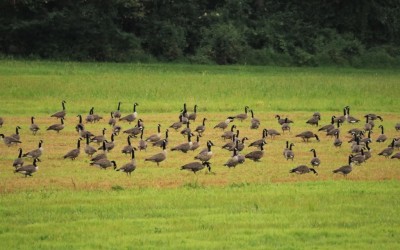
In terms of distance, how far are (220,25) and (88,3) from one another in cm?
896

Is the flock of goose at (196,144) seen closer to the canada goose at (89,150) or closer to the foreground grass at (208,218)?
the canada goose at (89,150)

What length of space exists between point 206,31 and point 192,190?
146 feet

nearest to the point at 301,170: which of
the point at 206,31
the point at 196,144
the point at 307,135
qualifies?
the point at 196,144

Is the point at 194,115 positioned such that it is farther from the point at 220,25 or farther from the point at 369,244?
the point at 220,25

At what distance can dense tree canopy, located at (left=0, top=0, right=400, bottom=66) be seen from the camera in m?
63.4

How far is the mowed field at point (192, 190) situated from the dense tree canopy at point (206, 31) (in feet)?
65.8

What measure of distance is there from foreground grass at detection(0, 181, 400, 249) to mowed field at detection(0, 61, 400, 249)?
0.8 inches

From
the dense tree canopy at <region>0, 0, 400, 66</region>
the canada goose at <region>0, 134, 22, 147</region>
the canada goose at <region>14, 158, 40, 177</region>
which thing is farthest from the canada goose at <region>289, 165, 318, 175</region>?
the dense tree canopy at <region>0, 0, 400, 66</region>

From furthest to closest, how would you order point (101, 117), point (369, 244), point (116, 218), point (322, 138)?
point (101, 117), point (322, 138), point (116, 218), point (369, 244)

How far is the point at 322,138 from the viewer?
3291 centimetres

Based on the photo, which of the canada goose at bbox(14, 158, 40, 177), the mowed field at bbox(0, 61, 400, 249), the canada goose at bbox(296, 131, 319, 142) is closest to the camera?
the mowed field at bbox(0, 61, 400, 249)

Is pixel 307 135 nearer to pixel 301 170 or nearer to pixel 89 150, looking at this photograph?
pixel 301 170

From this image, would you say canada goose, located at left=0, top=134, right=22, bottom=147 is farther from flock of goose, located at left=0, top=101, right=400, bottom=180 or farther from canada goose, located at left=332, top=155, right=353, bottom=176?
canada goose, located at left=332, top=155, right=353, bottom=176

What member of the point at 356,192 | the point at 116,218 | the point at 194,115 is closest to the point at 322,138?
the point at 194,115
